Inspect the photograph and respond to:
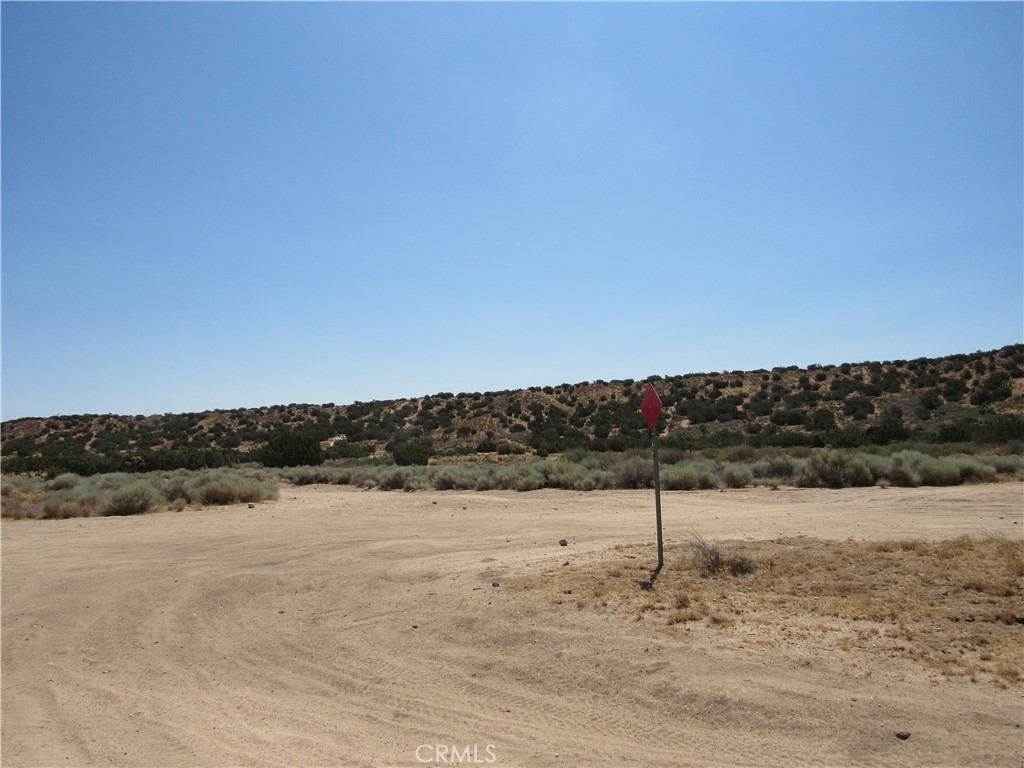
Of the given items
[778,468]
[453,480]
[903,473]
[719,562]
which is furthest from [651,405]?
[453,480]

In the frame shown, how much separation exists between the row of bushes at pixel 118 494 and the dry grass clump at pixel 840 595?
1582 centimetres

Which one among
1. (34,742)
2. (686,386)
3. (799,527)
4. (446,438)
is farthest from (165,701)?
(686,386)

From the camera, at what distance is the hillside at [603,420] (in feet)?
131

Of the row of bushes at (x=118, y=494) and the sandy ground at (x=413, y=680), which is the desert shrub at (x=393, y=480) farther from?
the sandy ground at (x=413, y=680)

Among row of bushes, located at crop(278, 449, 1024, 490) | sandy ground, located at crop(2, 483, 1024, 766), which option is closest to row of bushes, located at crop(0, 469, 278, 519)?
row of bushes, located at crop(278, 449, 1024, 490)

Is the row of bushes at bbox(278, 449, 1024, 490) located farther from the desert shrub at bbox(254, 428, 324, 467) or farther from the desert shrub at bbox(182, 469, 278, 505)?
the desert shrub at bbox(254, 428, 324, 467)

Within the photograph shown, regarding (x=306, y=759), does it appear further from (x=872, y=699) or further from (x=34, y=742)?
(x=872, y=699)

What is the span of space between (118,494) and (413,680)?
1787cm

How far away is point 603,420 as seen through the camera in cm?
6009

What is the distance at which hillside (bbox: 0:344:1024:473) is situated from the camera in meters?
39.9

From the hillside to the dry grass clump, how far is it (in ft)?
83.0

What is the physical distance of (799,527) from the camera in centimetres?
1448

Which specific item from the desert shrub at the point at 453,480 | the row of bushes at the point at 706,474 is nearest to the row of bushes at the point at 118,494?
the row of bushes at the point at 706,474

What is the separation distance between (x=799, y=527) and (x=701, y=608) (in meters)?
7.33
